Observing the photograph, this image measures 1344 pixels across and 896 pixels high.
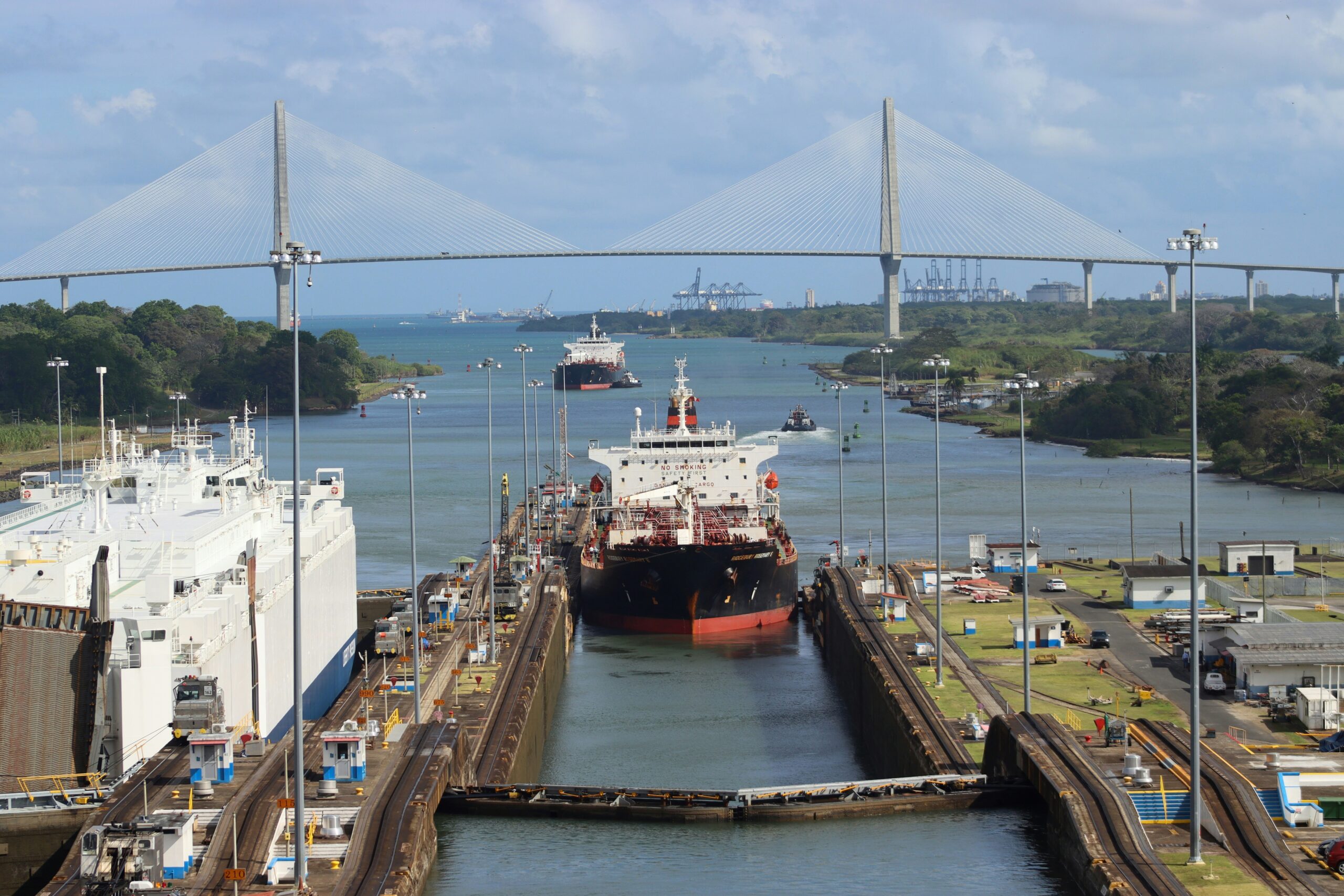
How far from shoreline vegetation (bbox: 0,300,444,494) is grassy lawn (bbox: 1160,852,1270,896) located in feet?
238

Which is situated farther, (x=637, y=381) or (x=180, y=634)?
(x=637, y=381)

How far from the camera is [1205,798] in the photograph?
22.5 meters

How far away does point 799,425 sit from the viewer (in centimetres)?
11838

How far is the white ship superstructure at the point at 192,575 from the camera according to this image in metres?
26.3

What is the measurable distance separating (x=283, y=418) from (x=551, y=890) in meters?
116

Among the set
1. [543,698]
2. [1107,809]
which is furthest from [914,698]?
[1107,809]

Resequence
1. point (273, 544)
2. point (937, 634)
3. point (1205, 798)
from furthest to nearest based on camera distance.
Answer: point (273, 544), point (937, 634), point (1205, 798)

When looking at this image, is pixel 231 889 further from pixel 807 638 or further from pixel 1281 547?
pixel 1281 547

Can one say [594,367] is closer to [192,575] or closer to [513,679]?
[513,679]

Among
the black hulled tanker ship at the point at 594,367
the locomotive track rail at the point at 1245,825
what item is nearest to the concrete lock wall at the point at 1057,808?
the locomotive track rail at the point at 1245,825

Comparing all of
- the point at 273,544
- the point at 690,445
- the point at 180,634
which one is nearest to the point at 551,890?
the point at 180,634

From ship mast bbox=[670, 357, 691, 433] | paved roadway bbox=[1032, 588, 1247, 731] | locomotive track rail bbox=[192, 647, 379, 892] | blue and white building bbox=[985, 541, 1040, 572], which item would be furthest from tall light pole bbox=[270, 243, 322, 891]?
ship mast bbox=[670, 357, 691, 433]

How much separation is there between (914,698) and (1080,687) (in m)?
3.53

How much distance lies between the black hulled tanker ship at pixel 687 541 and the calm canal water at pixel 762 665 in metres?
0.95
